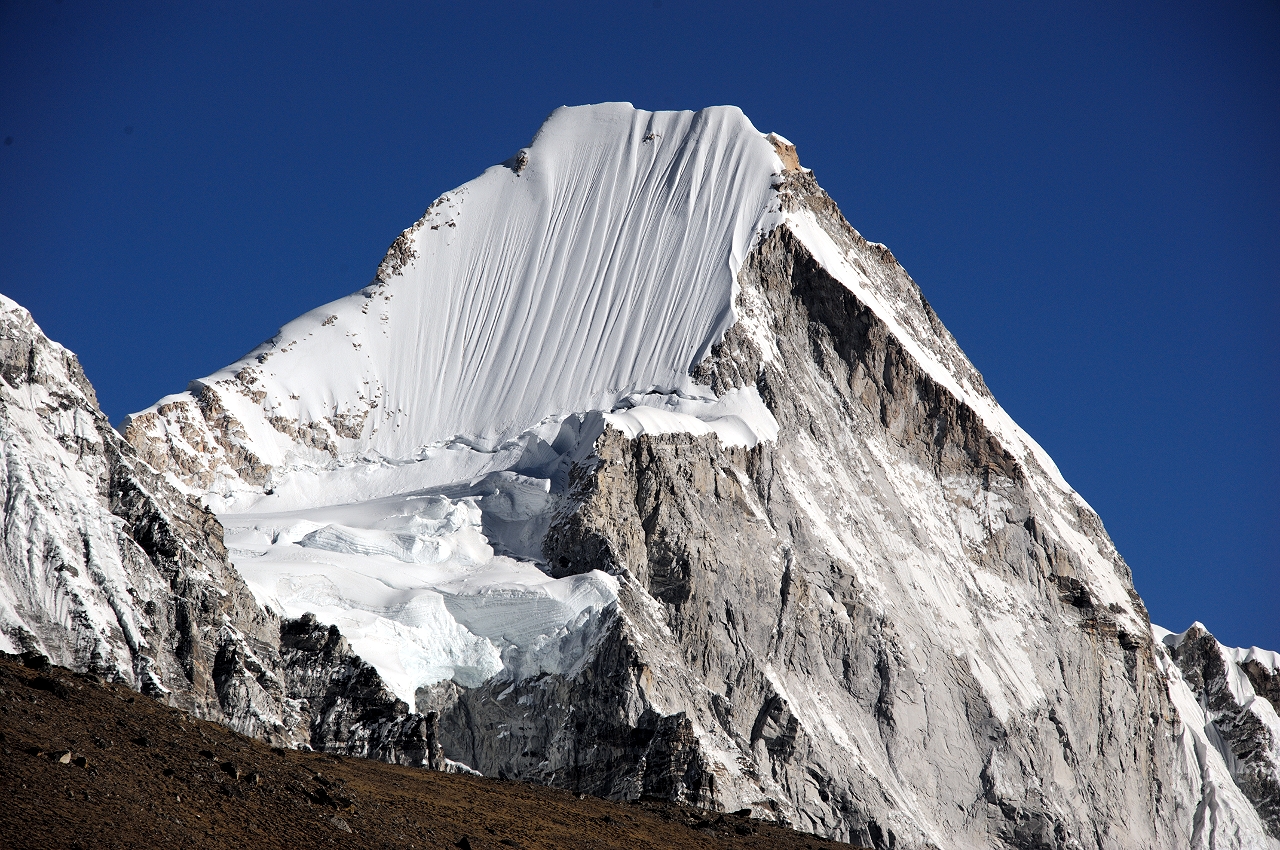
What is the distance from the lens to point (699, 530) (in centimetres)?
A: 8394

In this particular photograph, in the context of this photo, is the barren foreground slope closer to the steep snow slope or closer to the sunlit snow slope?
the steep snow slope

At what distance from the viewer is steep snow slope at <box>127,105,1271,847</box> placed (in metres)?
73.3

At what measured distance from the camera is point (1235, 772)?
109 m

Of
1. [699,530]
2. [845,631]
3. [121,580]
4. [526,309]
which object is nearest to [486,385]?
[526,309]

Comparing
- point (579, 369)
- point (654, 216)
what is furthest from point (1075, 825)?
point (654, 216)

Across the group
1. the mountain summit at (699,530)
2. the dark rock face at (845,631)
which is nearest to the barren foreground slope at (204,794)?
the mountain summit at (699,530)

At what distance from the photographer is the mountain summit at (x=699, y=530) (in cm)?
7238

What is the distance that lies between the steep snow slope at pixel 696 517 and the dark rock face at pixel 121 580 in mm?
9495

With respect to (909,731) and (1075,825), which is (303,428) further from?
(1075,825)

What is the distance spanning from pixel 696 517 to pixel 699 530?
2.62 ft

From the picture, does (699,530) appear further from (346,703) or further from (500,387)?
(500,387)

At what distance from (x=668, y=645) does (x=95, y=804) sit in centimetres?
4513

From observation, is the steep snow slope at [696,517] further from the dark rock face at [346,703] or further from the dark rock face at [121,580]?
the dark rock face at [121,580]

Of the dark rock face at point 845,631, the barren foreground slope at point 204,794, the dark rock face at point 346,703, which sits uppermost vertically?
the dark rock face at point 845,631
